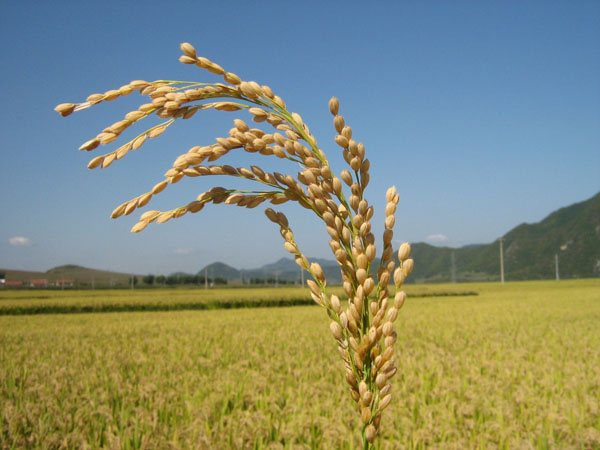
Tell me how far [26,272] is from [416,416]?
154594mm

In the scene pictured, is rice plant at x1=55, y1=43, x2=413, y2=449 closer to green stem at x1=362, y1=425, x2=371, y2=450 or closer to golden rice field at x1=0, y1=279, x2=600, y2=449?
green stem at x1=362, y1=425, x2=371, y2=450

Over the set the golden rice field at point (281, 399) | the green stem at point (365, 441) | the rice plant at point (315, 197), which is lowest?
the golden rice field at point (281, 399)

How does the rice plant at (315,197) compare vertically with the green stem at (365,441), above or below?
above

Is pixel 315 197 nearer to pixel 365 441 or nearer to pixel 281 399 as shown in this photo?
pixel 365 441

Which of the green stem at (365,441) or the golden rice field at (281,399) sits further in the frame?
the golden rice field at (281,399)

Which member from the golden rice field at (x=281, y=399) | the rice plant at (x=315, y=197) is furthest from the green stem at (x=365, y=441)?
the golden rice field at (x=281, y=399)

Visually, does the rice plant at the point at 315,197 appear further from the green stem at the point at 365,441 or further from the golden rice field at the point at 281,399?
the golden rice field at the point at 281,399

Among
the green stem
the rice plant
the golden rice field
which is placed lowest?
the golden rice field

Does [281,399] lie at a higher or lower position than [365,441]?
lower

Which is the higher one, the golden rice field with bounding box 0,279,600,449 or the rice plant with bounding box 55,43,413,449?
the rice plant with bounding box 55,43,413,449

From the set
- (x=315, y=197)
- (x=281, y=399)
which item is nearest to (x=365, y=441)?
(x=315, y=197)

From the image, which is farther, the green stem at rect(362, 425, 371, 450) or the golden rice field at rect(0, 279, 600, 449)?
the golden rice field at rect(0, 279, 600, 449)

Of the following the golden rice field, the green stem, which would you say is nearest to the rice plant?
the green stem

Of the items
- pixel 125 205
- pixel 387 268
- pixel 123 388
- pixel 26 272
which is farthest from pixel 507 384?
pixel 26 272
